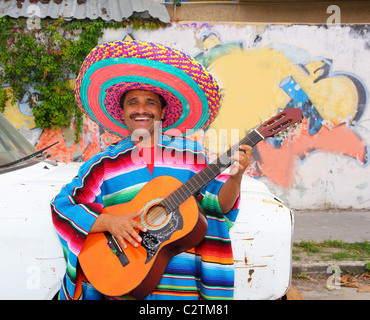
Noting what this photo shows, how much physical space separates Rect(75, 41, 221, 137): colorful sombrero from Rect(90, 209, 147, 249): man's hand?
70 cm

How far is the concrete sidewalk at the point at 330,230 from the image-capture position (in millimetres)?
4176

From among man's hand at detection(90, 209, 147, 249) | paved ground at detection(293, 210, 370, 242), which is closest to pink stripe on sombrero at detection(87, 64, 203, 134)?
man's hand at detection(90, 209, 147, 249)

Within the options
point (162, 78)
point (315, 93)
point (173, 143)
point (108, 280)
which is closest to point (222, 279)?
point (108, 280)

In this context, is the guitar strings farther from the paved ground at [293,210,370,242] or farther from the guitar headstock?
the paved ground at [293,210,370,242]

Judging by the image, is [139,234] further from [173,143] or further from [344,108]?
[344,108]

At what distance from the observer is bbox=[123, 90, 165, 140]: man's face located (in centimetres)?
207

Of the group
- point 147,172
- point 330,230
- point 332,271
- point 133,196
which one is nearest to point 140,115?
point 147,172

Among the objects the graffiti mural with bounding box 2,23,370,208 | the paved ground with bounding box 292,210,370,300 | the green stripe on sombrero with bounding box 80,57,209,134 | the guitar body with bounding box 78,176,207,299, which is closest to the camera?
the guitar body with bounding box 78,176,207,299

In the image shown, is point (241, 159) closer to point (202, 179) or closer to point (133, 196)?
point (202, 179)

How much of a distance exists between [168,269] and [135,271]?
0.18 meters

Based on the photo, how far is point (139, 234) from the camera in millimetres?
1864

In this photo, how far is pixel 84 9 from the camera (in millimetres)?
6082

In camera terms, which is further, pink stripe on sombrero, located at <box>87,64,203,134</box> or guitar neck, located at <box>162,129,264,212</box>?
pink stripe on sombrero, located at <box>87,64,203,134</box>

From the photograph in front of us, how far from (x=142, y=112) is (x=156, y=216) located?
563mm
